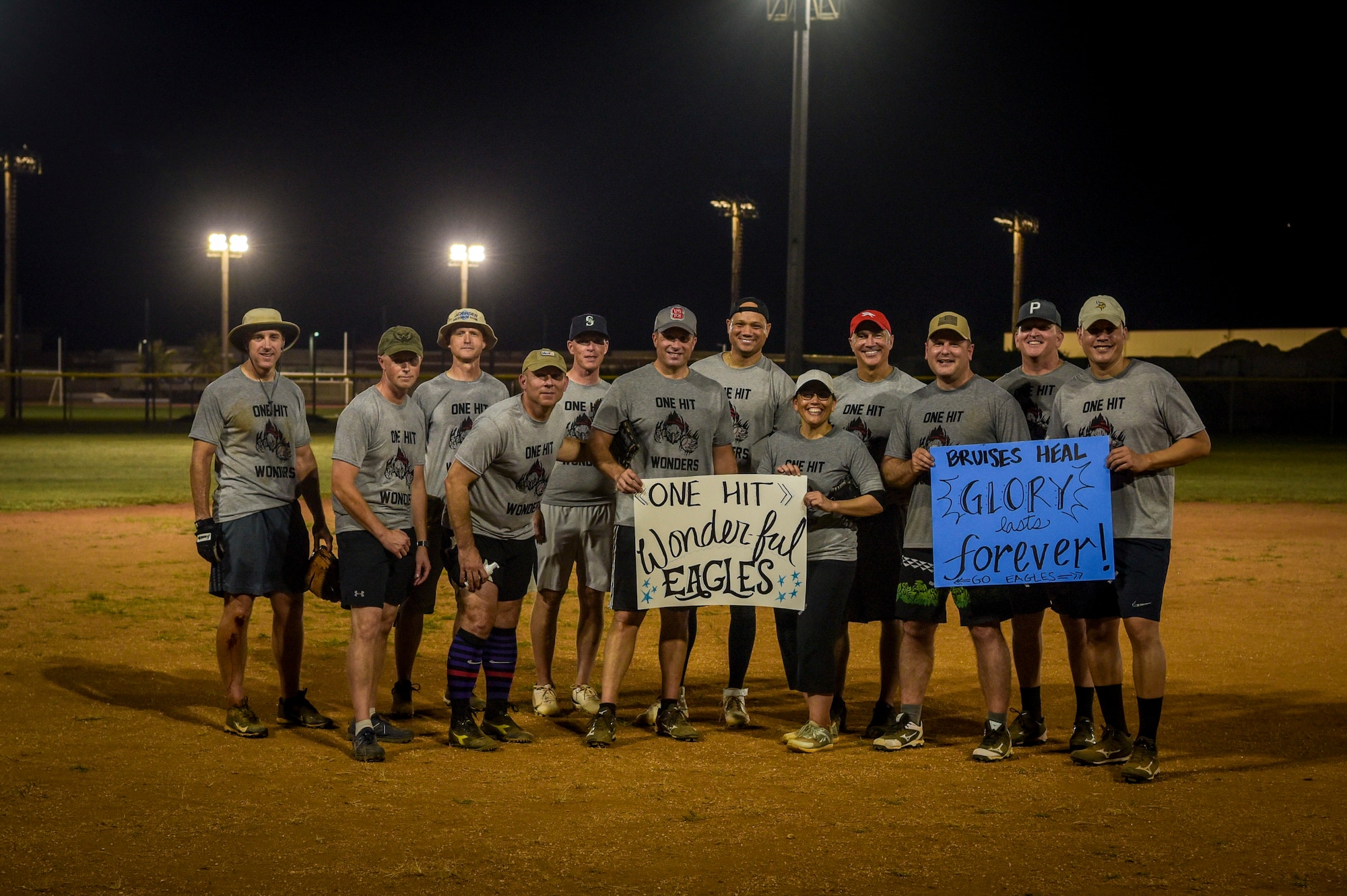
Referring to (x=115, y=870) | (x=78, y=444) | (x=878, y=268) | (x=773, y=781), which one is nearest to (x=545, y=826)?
(x=773, y=781)

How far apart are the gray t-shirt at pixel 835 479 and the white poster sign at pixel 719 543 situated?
11 cm

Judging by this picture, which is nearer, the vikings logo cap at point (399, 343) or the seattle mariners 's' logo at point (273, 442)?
the vikings logo cap at point (399, 343)

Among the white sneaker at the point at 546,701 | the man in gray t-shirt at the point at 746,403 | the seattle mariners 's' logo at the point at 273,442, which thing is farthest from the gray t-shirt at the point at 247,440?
the man in gray t-shirt at the point at 746,403

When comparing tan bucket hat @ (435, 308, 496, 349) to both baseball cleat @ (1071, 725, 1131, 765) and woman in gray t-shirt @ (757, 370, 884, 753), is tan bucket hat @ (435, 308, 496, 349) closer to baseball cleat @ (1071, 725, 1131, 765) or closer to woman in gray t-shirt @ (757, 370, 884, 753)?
woman in gray t-shirt @ (757, 370, 884, 753)

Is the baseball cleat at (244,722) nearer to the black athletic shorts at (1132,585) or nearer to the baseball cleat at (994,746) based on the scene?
the baseball cleat at (994,746)

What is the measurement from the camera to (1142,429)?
239 inches

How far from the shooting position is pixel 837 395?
7.18m

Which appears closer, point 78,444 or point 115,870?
point 115,870

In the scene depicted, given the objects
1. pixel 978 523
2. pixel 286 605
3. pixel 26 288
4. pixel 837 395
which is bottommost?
pixel 286 605

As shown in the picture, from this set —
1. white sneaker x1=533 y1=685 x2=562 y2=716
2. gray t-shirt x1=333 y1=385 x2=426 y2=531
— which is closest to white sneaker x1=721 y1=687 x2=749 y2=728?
white sneaker x1=533 y1=685 x2=562 y2=716

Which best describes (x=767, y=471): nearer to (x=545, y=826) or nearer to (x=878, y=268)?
(x=545, y=826)

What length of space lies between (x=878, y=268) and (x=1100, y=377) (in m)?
86.8

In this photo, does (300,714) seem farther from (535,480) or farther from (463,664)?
(535,480)

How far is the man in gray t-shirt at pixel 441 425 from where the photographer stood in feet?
24.4
